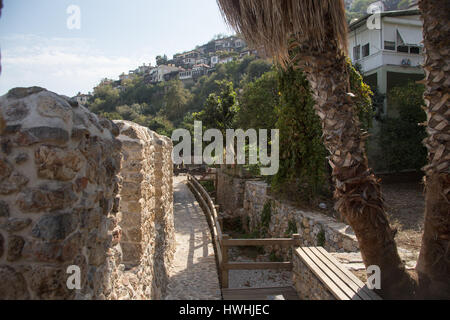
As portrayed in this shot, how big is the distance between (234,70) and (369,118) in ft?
174

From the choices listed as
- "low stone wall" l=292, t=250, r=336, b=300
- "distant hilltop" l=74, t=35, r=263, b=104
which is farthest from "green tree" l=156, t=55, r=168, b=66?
"low stone wall" l=292, t=250, r=336, b=300

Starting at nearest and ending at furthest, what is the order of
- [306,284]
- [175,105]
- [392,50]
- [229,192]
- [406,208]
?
[306,284]
[406,208]
[392,50]
[229,192]
[175,105]

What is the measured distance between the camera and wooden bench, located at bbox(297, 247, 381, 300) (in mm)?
3922

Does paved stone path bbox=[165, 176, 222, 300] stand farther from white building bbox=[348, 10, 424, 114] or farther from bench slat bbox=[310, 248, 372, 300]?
white building bbox=[348, 10, 424, 114]

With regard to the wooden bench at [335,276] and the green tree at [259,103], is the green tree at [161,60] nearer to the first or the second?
the green tree at [259,103]

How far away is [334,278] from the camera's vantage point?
4.48m

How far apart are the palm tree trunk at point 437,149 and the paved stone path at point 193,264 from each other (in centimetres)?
331

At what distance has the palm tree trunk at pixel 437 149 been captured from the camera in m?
3.50

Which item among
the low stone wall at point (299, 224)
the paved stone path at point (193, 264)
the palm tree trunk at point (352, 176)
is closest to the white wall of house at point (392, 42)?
the low stone wall at point (299, 224)

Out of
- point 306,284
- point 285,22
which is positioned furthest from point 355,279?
point 285,22

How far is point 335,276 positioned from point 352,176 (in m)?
1.70

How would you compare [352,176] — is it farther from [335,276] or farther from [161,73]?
[161,73]
